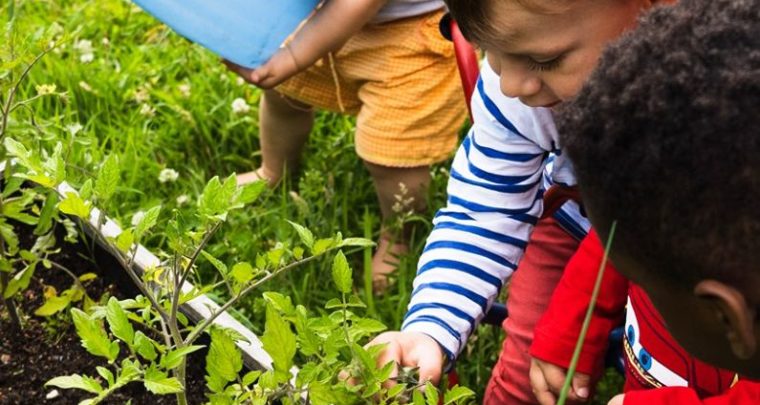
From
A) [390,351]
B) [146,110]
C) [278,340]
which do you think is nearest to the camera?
[278,340]

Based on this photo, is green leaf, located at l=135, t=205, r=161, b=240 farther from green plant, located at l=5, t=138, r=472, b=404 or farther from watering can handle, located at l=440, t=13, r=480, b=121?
watering can handle, located at l=440, t=13, r=480, b=121

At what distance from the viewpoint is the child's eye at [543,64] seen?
162 centimetres

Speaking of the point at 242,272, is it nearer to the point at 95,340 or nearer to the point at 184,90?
the point at 95,340

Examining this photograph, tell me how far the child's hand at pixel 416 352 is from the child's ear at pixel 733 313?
22.9 inches

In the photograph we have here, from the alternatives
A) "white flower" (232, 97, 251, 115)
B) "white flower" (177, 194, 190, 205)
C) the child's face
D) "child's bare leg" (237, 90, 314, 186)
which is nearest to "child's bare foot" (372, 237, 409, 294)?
"child's bare leg" (237, 90, 314, 186)

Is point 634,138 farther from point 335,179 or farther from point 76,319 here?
point 335,179

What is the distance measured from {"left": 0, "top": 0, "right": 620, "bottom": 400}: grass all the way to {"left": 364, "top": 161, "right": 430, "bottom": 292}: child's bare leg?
0.03 meters

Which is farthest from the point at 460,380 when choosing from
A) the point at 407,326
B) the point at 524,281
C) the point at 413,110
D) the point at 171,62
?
the point at 171,62

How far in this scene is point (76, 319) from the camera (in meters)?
1.27

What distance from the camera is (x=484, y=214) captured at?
1942 mm

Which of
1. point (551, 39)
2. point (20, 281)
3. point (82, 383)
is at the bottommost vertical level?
point (20, 281)

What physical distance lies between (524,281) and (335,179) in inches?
33.8

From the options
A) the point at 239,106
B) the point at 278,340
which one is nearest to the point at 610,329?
the point at 278,340

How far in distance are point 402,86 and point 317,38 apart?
27 centimetres
